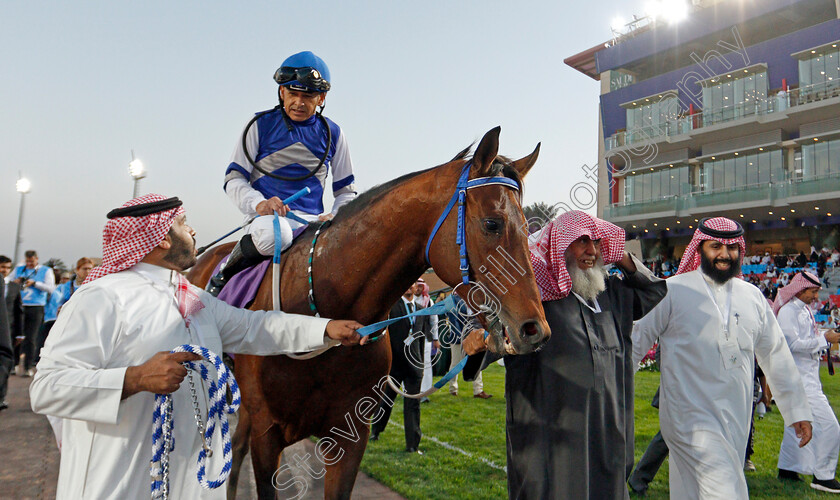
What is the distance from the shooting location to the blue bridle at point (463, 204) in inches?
82.8

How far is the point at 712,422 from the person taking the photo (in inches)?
135

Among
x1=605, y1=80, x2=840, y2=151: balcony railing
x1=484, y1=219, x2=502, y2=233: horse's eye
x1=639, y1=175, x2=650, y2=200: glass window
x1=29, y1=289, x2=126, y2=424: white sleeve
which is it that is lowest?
x1=29, y1=289, x2=126, y2=424: white sleeve

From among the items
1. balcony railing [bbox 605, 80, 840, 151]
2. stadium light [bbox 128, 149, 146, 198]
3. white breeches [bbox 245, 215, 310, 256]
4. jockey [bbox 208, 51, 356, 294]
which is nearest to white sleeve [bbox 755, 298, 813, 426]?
jockey [bbox 208, 51, 356, 294]

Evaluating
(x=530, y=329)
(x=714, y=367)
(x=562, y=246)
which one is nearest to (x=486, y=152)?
(x=530, y=329)

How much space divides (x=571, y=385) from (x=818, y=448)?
12.8 ft

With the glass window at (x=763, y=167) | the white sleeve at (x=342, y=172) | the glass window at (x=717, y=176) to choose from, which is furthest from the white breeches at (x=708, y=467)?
the glass window at (x=717, y=176)

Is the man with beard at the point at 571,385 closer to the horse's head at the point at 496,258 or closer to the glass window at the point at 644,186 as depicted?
the horse's head at the point at 496,258

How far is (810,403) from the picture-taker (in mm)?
5449

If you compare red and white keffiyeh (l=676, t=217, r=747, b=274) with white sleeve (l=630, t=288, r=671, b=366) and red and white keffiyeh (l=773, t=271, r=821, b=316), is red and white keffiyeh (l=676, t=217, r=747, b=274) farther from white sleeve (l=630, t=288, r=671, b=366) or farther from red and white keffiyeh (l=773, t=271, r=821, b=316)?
red and white keffiyeh (l=773, t=271, r=821, b=316)

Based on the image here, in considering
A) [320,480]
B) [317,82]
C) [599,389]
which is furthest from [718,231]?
[320,480]

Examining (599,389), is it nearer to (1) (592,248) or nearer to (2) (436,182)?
(1) (592,248)

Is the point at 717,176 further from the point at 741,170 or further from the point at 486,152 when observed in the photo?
the point at 486,152

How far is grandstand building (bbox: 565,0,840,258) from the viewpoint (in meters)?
26.9

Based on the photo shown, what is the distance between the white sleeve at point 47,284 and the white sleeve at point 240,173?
822 centimetres
